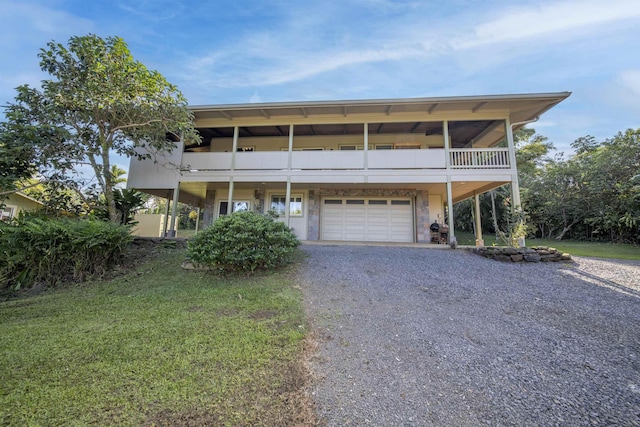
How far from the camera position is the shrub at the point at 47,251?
621cm

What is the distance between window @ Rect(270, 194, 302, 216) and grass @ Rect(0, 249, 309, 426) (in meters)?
7.52

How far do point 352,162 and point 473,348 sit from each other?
8240 millimetres

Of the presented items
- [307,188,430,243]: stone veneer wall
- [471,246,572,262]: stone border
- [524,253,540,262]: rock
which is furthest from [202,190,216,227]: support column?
[524,253,540,262]: rock

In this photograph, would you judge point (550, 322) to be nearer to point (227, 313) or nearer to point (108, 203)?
point (227, 313)

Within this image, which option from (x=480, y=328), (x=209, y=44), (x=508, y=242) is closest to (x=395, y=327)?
(x=480, y=328)

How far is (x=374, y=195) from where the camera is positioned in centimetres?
1212

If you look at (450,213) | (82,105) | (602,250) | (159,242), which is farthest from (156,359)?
(602,250)

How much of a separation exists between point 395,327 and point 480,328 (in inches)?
45.9

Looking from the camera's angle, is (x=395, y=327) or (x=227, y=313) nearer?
(x=395, y=327)

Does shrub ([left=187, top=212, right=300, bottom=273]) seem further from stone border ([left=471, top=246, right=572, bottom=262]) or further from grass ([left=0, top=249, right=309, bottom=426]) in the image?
stone border ([left=471, top=246, right=572, bottom=262])

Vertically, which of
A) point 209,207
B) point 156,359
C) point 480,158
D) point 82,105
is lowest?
point 156,359

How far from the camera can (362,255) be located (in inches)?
306

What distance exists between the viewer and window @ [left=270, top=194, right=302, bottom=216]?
12.4 meters

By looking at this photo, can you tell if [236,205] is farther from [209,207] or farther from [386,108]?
[386,108]
